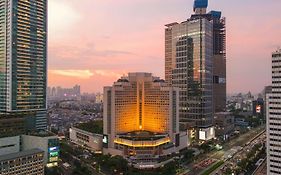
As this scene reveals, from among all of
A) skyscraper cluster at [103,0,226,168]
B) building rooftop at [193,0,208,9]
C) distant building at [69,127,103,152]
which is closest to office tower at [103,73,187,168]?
skyscraper cluster at [103,0,226,168]

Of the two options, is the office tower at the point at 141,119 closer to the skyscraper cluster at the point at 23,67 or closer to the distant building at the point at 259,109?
the skyscraper cluster at the point at 23,67

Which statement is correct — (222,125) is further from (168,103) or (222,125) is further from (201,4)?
(201,4)

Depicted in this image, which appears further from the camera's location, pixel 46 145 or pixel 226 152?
pixel 226 152

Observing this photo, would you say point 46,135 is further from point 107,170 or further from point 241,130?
point 241,130

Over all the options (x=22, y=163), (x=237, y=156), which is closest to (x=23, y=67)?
(x=22, y=163)

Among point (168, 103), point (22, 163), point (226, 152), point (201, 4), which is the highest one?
point (201, 4)

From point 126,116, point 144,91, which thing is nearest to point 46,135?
point 126,116

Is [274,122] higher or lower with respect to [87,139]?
higher
